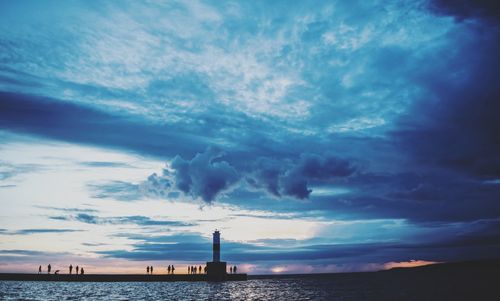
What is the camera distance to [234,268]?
109 m

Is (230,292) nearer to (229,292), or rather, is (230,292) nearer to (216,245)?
(229,292)

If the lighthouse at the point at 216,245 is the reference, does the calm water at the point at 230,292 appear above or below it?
below

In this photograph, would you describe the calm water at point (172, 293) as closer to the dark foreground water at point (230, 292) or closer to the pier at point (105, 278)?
the dark foreground water at point (230, 292)

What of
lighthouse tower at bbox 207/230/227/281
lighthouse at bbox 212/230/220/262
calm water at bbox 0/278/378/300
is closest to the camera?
calm water at bbox 0/278/378/300

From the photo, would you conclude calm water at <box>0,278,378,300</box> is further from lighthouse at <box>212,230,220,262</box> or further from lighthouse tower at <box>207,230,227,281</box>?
lighthouse at <box>212,230,220,262</box>

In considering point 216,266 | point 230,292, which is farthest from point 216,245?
point 230,292

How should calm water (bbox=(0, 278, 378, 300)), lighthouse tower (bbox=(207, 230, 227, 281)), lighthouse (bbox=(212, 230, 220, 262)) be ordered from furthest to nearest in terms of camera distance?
lighthouse tower (bbox=(207, 230, 227, 281))
lighthouse (bbox=(212, 230, 220, 262))
calm water (bbox=(0, 278, 378, 300))

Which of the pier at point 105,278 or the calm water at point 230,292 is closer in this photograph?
the calm water at point 230,292

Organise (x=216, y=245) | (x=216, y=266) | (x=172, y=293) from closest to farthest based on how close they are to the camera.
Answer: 1. (x=172, y=293)
2. (x=216, y=245)
3. (x=216, y=266)

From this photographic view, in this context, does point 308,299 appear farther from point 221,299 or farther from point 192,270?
point 192,270

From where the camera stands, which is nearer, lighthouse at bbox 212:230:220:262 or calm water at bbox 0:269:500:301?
calm water at bbox 0:269:500:301

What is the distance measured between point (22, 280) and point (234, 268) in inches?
1894

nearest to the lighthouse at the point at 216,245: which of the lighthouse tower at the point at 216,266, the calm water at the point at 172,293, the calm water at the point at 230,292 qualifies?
the lighthouse tower at the point at 216,266

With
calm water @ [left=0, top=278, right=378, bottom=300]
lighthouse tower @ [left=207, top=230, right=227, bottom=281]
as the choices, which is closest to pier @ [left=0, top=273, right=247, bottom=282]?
lighthouse tower @ [left=207, top=230, right=227, bottom=281]
